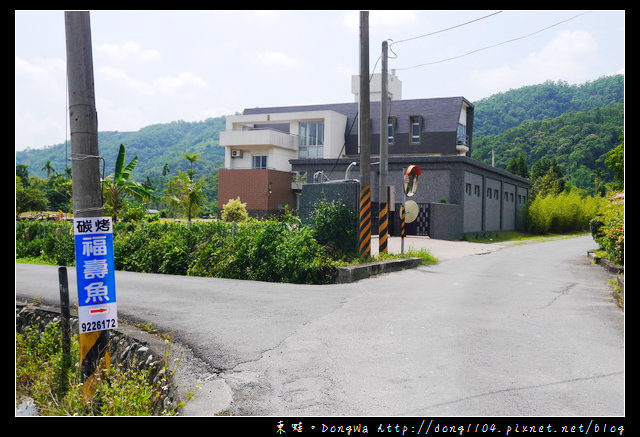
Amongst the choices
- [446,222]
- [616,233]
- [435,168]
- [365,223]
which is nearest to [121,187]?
[365,223]

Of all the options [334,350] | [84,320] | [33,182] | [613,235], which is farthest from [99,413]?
[33,182]

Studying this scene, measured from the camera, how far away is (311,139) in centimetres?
4712

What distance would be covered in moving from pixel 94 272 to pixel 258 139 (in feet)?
133

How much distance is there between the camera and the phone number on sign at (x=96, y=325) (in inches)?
218

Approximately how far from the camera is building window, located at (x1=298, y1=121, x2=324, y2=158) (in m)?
46.5

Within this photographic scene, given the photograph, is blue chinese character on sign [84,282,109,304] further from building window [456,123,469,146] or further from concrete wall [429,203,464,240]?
building window [456,123,469,146]

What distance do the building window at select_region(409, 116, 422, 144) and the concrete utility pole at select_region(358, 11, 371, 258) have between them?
93.0 ft

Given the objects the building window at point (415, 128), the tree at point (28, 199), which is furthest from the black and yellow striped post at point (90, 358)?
the tree at point (28, 199)

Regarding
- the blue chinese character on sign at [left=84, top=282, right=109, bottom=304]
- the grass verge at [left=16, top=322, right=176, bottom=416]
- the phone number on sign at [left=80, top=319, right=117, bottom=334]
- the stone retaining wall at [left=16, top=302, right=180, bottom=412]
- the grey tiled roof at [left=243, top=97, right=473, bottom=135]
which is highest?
the grey tiled roof at [left=243, top=97, right=473, bottom=135]

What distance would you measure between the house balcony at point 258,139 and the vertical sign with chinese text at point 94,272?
39784 mm

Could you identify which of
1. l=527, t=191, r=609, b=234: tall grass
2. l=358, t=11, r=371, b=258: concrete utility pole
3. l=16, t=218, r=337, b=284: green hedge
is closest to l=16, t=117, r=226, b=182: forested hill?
l=527, t=191, r=609, b=234: tall grass

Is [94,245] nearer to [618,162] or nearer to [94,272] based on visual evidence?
[94,272]

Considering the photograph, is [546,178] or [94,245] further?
[546,178]

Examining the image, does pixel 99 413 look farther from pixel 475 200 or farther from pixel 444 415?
pixel 475 200
